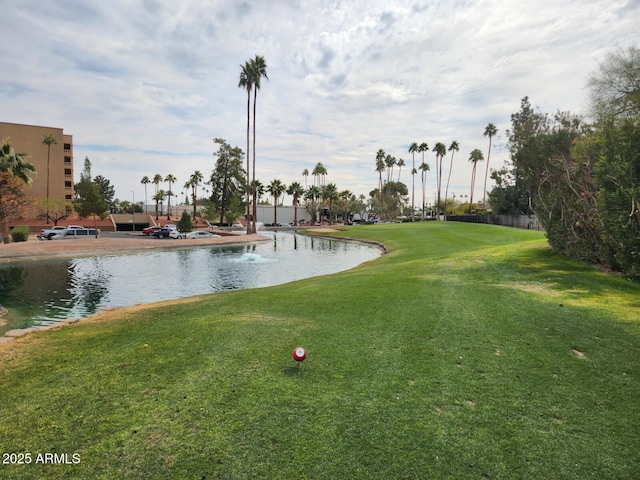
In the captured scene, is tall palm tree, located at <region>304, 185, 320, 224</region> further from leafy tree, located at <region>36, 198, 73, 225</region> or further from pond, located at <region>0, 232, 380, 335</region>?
pond, located at <region>0, 232, 380, 335</region>

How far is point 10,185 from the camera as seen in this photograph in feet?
110

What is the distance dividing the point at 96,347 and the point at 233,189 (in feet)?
242

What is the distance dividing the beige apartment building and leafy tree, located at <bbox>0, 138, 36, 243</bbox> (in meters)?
37.9

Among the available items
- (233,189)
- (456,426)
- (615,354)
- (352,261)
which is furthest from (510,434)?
(233,189)

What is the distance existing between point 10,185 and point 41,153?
1796 inches

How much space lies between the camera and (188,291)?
55.1ft

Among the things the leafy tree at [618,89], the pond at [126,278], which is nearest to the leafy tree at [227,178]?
the pond at [126,278]

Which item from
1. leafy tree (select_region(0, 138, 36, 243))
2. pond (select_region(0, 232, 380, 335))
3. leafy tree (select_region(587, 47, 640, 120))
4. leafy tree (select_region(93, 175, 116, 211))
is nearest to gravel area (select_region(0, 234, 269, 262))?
pond (select_region(0, 232, 380, 335))

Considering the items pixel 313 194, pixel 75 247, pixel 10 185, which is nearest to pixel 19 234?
pixel 10 185

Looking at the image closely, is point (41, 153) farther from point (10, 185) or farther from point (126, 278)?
point (126, 278)

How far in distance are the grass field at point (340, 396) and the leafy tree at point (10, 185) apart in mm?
33387

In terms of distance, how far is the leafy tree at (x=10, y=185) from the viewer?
33.0 m

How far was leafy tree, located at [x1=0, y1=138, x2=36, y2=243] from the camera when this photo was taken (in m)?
33.0

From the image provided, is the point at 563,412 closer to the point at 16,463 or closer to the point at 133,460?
the point at 133,460
